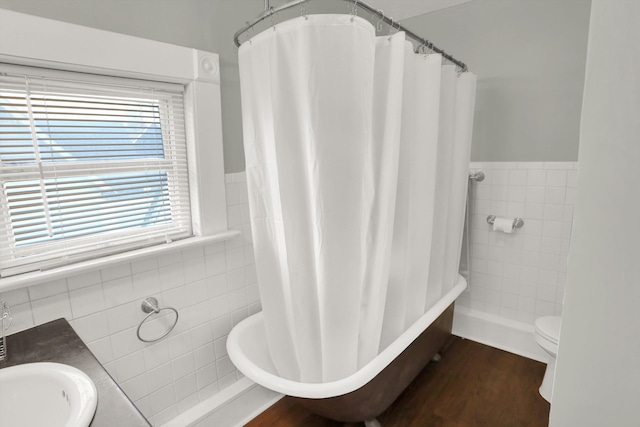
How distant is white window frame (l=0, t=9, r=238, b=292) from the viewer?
1.19 metres

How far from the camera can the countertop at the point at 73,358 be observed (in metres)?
0.76

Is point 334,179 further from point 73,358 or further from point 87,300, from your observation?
point 87,300

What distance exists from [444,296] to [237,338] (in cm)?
137

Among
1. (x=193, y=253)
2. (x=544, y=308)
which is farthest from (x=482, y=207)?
(x=193, y=253)

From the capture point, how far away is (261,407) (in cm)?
203

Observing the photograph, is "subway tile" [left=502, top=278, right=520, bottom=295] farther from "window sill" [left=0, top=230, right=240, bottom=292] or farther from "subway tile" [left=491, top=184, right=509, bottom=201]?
"window sill" [left=0, top=230, right=240, bottom=292]

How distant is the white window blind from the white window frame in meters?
0.06

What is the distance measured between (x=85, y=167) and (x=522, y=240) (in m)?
2.73

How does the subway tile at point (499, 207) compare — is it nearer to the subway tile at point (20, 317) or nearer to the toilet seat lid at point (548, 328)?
the toilet seat lid at point (548, 328)

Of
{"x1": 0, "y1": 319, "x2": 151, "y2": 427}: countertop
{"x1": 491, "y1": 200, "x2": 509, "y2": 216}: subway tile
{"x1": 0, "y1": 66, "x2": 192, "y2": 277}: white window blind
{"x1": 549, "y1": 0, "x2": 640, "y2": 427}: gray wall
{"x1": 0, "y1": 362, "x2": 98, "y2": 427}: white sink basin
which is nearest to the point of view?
{"x1": 549, "y1": 0, "x2": 640, "y2": 427}: gray wall

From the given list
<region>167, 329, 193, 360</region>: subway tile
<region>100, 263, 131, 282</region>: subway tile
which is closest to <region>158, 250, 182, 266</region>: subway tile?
<region>100, 263, 131, 282</region>: subway tile

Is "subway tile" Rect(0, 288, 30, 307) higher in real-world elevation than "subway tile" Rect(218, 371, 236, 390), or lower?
higher

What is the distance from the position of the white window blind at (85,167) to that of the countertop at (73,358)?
0.84 ft

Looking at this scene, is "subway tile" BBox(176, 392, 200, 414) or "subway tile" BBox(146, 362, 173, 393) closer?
"subway tile" BBox(146, 362, 173, 393)
